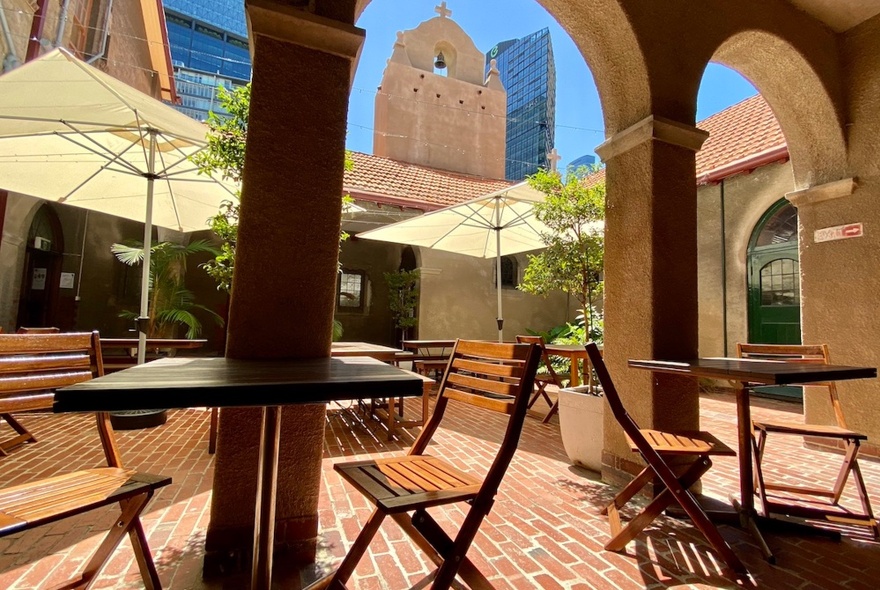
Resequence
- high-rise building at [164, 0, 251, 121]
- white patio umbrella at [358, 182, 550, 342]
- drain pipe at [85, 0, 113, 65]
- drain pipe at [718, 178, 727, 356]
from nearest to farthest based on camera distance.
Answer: white patio umbrella at [358, 182, 550, 342], drain pipe at [718, 178, 727, 356], drain pipe at [85, 0, 113, 65], high-rise building at [164, 0, 251, 121]

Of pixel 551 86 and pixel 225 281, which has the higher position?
pixel 551 86

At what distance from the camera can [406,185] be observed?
9.35 metres

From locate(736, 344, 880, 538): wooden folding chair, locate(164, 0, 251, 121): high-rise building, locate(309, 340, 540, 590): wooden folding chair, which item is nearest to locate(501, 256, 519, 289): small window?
locate(736, 344, 880, 538): wooden folding chair

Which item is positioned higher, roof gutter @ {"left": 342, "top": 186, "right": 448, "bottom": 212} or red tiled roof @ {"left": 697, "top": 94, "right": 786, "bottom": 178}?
red tiled roof @ {"left": 697, "top": 94, "right": 786, "bottom": 178}

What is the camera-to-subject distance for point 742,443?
214 centimetres

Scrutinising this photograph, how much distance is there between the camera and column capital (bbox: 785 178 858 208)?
3736 mm

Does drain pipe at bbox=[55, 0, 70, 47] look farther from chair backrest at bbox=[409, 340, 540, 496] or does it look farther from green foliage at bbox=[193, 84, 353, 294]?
chair backrest at bbox=[409, 340, 540, 496]

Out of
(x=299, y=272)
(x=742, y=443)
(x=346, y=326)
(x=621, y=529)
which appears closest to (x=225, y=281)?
(x=299, y=272)

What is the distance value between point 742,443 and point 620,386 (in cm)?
77

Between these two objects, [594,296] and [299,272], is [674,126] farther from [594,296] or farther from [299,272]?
[299,272]

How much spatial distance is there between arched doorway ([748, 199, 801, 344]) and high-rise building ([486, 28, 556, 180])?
32767 mm

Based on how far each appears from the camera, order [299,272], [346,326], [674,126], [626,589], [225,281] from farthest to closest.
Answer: [346,326], [225,281], [674,126], [299,272], [626,589]

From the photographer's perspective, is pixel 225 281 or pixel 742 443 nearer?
pixel 742 443

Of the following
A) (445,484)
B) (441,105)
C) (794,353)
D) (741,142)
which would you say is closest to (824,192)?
(794,353)
